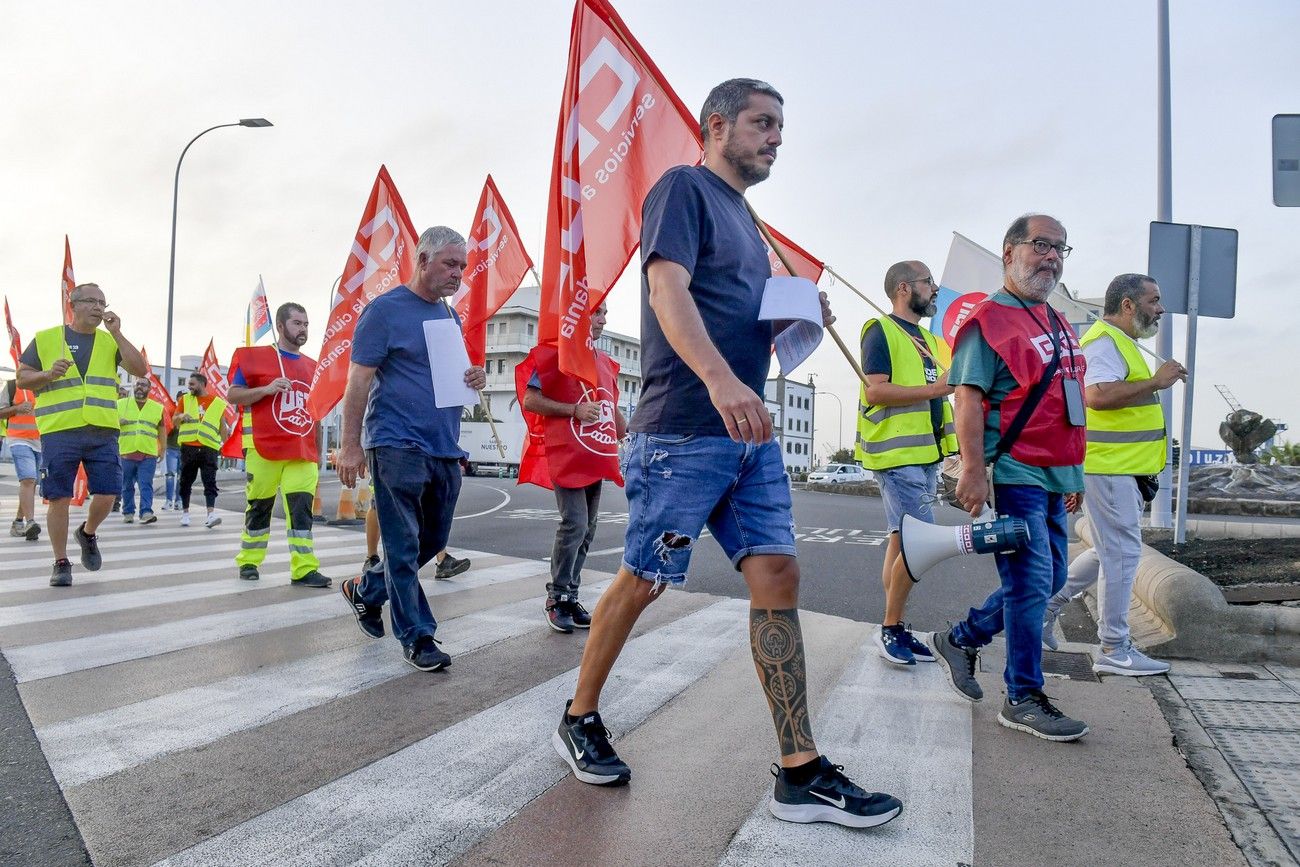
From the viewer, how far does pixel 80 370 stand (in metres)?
6.23

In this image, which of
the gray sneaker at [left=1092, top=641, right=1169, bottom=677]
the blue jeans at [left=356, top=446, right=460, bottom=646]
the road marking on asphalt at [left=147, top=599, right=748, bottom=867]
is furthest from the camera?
the gray sneaker at [left=1092, top=641, right=1169, bottom=677]

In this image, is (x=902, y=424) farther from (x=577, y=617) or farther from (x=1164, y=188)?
(x=1164, y=188)

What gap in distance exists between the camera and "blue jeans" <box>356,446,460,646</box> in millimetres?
3957

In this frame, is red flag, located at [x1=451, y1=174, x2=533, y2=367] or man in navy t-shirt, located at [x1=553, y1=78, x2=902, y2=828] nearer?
man in navy t-shirt, located at [x1=553, y1=78, x2=902, y2=828]

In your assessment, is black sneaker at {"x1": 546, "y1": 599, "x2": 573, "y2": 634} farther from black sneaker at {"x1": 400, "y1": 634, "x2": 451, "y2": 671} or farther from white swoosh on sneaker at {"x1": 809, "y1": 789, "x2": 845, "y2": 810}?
white swoosh on sneaker at {"x1": 809, "y1": 789, "x2": 845, "y2": 810}

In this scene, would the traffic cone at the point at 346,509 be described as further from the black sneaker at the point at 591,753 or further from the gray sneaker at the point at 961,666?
the black sneaker at the point at 591,753

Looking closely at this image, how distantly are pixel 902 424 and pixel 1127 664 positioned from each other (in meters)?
1.46

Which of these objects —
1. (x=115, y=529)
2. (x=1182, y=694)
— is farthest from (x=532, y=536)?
(x=1182, y=694)

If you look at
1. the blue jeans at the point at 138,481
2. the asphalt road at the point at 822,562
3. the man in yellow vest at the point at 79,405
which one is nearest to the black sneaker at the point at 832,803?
the asphalt road at the point at 822,562

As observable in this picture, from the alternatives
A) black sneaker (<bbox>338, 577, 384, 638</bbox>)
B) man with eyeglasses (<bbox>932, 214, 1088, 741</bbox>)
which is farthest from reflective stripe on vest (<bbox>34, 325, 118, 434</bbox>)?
man with eyeglasses (<bbox>932, 214, 1088, 741</bbox>)

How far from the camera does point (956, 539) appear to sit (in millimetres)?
3402

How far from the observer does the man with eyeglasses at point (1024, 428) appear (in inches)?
131

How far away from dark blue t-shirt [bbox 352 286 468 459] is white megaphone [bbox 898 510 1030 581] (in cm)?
209

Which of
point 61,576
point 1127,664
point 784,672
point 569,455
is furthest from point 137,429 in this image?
point 1127,664
